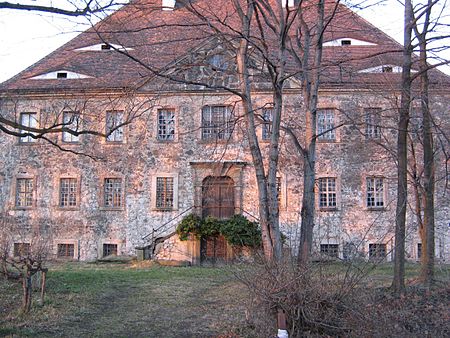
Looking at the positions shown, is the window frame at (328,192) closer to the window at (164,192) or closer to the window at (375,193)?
the window at (375,193)

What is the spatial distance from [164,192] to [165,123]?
298cm

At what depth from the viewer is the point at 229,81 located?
64.0 ft

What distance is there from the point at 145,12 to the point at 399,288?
7.45 meters

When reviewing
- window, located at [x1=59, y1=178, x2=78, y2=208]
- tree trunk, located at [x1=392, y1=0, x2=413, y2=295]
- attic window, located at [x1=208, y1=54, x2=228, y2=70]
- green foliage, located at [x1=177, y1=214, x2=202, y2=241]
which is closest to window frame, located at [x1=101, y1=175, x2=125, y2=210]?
window, located at [x1=59, y1=178, x2=78, y2=208]

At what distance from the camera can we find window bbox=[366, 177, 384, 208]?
1972 centimetres

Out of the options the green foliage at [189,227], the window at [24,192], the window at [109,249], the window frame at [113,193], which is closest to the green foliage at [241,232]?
the green foliage at [189,227]

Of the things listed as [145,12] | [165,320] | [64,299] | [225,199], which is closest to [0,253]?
[64,299]

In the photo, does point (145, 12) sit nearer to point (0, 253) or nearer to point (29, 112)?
point (0, 253)

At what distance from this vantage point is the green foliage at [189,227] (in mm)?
18797

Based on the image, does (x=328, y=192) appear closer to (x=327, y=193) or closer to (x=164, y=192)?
(x=327, y=193)

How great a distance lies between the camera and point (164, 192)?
20281mm

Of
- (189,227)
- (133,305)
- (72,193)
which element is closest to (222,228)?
(189,227)

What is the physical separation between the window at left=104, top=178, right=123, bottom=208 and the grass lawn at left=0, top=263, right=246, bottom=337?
570 centimetres

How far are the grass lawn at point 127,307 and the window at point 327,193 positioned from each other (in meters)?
6.92
